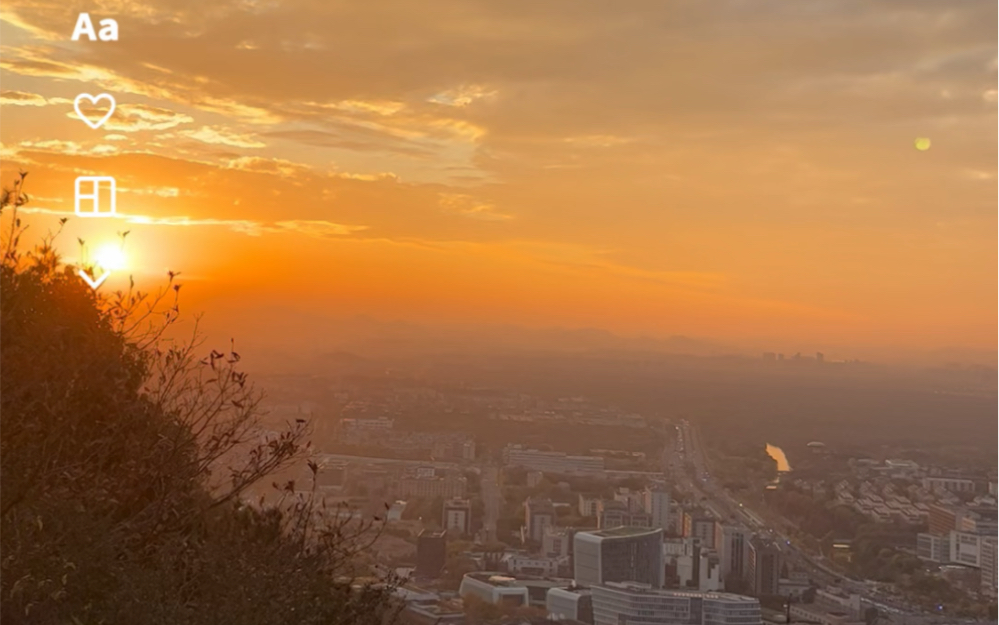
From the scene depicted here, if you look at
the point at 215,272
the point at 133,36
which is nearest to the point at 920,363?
the point at 215,272

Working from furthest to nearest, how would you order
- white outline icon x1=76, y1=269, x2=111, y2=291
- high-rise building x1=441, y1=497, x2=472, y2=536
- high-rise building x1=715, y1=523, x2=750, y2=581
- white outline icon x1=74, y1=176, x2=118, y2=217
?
1. high-rise building x1=715, y1=523, x2=750, y2=581
2. high-rise building x1=441, y1=497, x2=472, y2=536
3. white outline icon x1=74, y1=176, x2=118, y2=217
4. white outline icon x1=76, y1=269, x2=111, y2=291

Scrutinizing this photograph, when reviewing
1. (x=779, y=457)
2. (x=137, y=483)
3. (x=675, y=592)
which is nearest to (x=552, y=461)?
(x=779, y=457)

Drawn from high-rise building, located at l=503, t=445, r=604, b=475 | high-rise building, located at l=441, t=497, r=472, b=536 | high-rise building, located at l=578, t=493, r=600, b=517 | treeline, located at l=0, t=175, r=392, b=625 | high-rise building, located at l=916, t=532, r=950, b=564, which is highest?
treeline, located at l=0, t=175, r=392, b=625

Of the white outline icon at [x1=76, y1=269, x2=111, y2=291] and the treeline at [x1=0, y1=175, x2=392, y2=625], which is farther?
the white outline icon at [x1=76, y1=269, x2=111, y2=291]


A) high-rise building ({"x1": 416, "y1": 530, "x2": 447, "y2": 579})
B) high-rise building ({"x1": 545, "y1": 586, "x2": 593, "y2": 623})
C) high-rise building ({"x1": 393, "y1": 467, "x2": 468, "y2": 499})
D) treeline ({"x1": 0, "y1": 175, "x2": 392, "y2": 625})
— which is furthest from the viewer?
high-rise building ({"x1": 393, "y1": 467, "x2": 468, "y2": 499})

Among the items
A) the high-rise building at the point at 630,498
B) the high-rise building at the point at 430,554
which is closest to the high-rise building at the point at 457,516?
the high-rise building at the point at 430,554

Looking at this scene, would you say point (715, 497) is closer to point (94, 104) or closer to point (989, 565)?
point (989, 565)

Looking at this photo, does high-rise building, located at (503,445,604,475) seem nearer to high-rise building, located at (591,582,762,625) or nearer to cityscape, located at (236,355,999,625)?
cityscape, located at (236,355,999,625)

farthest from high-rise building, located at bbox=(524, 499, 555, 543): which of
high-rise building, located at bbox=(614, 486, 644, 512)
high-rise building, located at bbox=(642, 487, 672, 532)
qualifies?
high-rise building, located at bbox=(642, 487, 672, 532)
